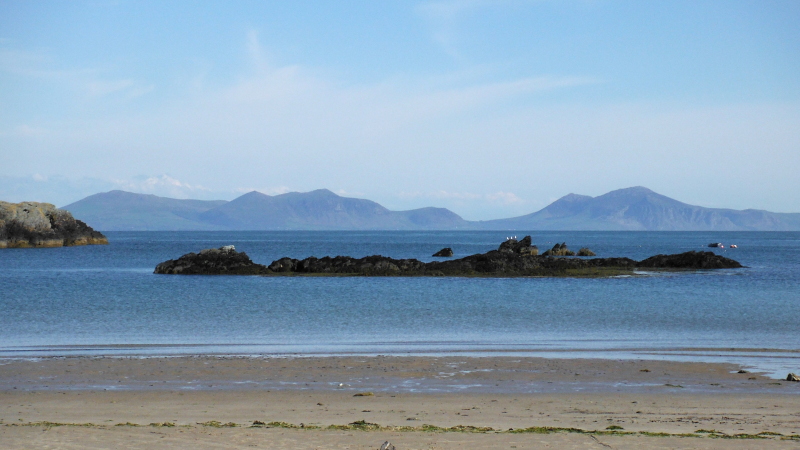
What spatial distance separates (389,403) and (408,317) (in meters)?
17.4

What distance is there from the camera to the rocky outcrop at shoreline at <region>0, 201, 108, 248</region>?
387 ft

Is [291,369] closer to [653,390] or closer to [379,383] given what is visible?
[379,383]

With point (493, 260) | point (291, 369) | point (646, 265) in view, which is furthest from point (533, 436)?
point (646, 265)

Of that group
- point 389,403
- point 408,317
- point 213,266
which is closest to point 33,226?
point 213,266

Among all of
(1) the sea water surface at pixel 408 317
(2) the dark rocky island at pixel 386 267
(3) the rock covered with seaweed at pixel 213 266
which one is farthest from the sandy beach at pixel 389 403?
(3) the rock covered with seaweed at pixel 213 266

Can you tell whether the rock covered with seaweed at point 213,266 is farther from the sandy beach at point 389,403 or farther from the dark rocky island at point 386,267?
the sandy beach at point 389,403

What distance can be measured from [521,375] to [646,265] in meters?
51.6

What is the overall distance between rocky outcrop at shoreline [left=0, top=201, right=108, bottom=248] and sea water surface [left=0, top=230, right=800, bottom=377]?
75.1 meters

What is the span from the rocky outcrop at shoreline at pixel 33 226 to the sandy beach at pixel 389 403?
11192 cm

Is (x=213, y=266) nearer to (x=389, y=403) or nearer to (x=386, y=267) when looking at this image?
(x=386, y=267)

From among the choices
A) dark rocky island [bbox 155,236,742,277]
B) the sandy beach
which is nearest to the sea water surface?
the sandy beach

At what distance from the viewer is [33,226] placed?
397ft

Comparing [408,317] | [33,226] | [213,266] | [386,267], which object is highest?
[33,226]

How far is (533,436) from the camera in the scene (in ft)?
36.9
